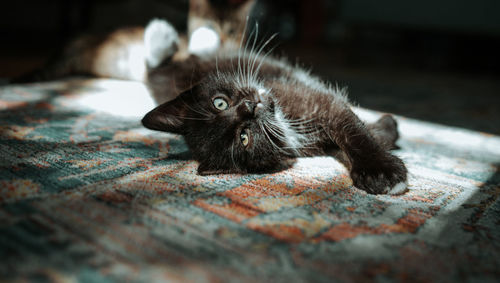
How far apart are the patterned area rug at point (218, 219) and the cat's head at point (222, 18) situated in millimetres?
1330

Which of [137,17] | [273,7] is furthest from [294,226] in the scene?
[273,7]

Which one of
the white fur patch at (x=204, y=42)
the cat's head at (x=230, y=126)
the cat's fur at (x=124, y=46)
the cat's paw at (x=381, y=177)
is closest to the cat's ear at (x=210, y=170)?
the cat's head at (x=230, y=126)

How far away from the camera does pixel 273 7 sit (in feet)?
23.7

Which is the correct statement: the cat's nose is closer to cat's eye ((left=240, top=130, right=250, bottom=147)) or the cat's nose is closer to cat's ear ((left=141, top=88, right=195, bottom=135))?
cat's eye ((left=240, top=130, right=250, bottom=147))

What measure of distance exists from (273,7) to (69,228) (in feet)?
23.7

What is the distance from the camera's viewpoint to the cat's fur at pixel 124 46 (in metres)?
2.25

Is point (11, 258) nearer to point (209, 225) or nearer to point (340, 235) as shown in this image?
point (209, 225)

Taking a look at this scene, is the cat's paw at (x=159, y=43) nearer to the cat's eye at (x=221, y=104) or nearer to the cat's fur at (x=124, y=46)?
the cat's fur at (x=124, y=46)

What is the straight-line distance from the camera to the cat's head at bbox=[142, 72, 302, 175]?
1.01 m

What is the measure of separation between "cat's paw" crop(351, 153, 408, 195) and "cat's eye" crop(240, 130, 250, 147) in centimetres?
31

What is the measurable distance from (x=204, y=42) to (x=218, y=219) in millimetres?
1511

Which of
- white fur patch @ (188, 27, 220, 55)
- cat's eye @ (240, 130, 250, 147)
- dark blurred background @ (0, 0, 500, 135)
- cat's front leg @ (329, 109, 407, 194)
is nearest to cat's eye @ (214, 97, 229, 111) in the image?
cat's eye @ (240, 130, 250, 147)

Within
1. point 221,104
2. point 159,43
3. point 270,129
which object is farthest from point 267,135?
point 159,43

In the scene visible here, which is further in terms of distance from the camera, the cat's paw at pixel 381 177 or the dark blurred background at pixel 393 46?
the dark blurred background at pixel 393 46
